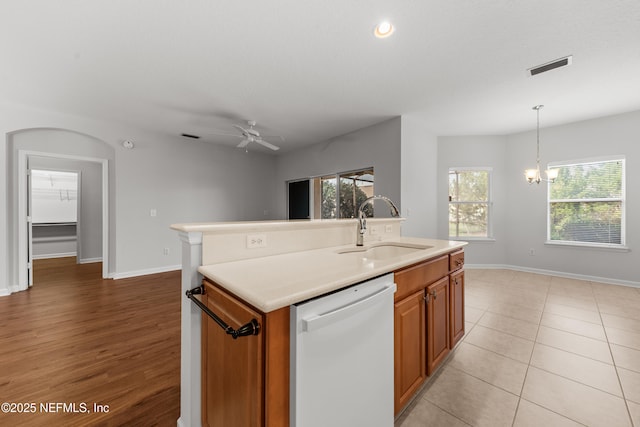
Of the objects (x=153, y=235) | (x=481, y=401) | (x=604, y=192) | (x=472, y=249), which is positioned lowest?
(x=481, y=401)

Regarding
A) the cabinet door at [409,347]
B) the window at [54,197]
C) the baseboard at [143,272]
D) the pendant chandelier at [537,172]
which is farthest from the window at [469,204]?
the window at [54,197]

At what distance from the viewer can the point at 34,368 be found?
1.77 metres

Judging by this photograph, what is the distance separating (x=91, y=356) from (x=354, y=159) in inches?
164

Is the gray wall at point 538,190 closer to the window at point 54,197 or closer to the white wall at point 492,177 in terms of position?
the white wall at point 492,177

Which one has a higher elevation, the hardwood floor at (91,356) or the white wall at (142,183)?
the white wall at (142,183)

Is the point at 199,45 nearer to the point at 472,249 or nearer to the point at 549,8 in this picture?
the point at 549,8

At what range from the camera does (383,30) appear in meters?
1.96

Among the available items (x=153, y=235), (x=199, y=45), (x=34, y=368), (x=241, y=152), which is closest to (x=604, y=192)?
(x=199, y=45)

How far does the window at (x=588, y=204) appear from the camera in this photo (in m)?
3.86

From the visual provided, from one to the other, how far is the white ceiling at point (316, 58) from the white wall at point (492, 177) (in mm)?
1017

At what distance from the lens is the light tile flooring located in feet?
4.62

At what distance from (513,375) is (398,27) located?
8.98 ft

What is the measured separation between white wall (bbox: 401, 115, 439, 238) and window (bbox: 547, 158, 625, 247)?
2.02 m

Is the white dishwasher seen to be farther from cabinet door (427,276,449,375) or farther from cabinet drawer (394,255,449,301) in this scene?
cabinet door (427,276,449,375)
